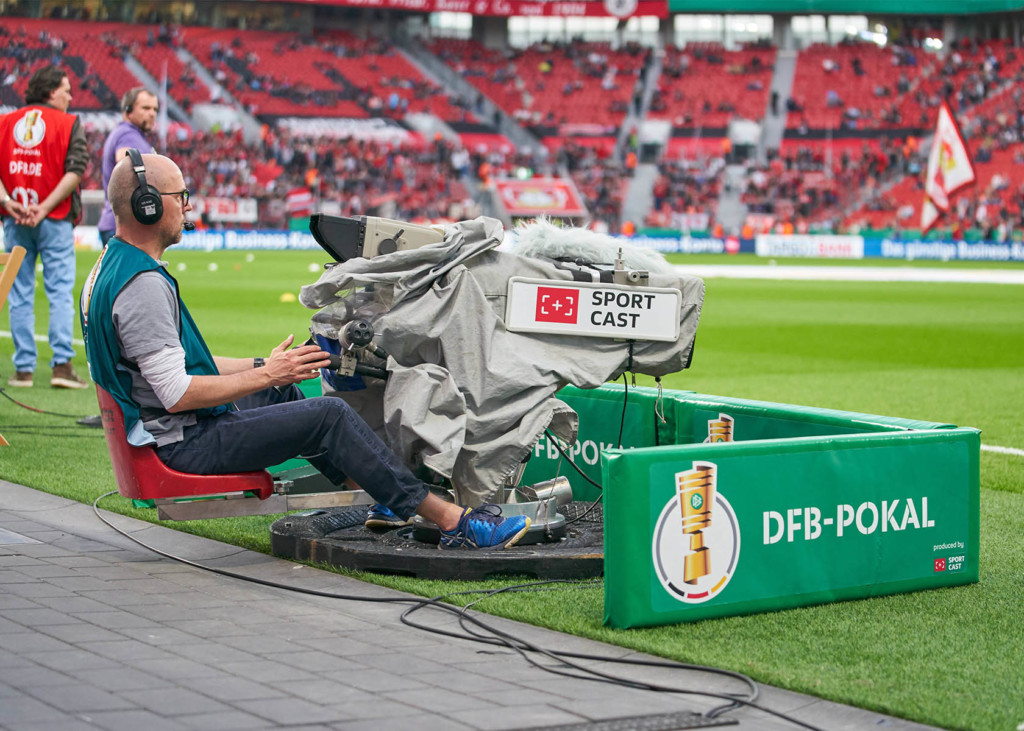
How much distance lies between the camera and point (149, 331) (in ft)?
16.6

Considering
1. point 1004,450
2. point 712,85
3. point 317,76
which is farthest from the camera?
point 712,85

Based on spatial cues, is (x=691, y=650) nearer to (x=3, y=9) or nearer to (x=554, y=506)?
(x=554, y=506)

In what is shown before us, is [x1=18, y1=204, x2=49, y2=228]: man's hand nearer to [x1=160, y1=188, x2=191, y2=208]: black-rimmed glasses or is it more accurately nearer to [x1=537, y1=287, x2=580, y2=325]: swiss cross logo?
[x1=160, y1=188, x2=191, y2=208]: black-rimmed glasses

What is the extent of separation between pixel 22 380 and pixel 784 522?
27.3 ft

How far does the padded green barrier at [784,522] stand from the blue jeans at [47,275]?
7.26 meters

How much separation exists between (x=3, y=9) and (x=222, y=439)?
183 ft

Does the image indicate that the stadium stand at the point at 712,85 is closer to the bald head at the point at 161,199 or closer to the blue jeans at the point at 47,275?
the blue jeans at the point at 47,275

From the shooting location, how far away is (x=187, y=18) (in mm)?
59031

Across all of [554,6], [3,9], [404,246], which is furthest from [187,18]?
[404,246]

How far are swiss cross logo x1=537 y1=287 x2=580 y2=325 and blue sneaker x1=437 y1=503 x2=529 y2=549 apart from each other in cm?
84

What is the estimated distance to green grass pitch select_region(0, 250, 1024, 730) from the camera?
13.1ft

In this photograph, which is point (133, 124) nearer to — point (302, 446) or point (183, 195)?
point (183, 195)

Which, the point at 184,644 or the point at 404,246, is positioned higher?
the point at 404,246

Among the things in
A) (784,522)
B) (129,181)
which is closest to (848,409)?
(784,522)
